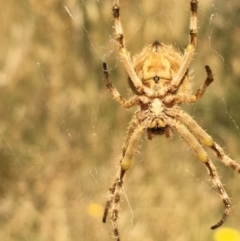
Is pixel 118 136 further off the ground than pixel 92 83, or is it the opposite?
pixel 92 83

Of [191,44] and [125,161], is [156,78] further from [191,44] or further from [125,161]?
[125,161]

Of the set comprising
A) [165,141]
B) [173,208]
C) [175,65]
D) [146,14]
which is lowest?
[175,65]

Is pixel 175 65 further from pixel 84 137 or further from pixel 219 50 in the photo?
pixel 84 137

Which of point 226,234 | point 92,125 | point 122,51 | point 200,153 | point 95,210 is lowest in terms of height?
point 200,153

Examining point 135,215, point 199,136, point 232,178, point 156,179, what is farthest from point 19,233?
point 199,136

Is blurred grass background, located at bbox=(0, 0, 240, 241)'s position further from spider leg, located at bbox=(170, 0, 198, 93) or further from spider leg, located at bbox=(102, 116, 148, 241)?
Answer: spider leg, located at bbox=(170, 0, 198, 93)

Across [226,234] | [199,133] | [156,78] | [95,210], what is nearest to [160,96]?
[156,78]
